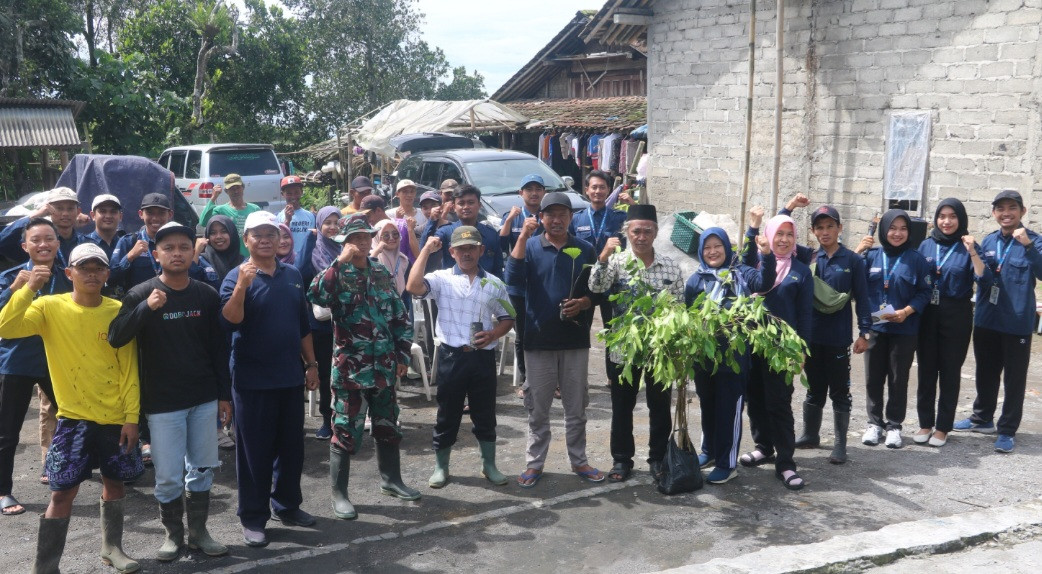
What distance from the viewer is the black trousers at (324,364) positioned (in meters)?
6.75

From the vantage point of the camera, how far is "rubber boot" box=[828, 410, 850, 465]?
6270 millimetres

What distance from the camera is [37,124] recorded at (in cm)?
1628

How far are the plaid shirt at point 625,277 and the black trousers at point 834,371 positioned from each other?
3.96 feet

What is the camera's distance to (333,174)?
84.8 ft

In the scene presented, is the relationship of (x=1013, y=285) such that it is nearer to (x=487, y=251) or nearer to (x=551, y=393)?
(x=551, y=393)

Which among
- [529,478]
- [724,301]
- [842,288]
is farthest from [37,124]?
[842,288]

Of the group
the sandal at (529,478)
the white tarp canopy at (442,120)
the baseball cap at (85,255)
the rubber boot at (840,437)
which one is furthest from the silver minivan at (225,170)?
the rubber boot at (840,437)

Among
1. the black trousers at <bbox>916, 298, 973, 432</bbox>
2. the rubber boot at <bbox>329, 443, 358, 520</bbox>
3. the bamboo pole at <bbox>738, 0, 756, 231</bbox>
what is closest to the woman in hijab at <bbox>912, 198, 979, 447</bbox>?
the black trousers at <bbox>916, 298, 973, 432</bbox>

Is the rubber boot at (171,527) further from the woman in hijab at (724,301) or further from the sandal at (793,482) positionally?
the sandal at (793,482)

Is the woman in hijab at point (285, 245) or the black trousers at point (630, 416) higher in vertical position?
the woman in hijab at point (285, 245)

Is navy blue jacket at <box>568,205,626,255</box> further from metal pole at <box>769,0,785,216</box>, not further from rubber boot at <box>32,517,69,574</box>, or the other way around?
metal pole at <box>769,0,785,216</box>

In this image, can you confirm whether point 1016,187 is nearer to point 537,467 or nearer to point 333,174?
point 537,467

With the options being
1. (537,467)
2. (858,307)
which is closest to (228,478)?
(537,467)

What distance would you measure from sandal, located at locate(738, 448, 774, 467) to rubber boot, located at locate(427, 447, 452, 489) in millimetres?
2042
